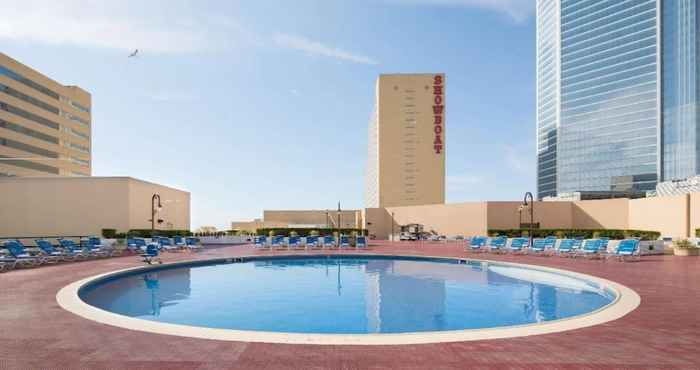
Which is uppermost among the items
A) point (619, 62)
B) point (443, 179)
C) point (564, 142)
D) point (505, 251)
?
point (619, 62)

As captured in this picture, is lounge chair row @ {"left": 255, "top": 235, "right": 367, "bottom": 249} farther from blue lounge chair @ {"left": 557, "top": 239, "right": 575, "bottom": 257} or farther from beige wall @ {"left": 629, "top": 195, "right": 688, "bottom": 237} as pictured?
beige wall @ {"left": 629, "top": 195, "right": 688, "bottom": 237}

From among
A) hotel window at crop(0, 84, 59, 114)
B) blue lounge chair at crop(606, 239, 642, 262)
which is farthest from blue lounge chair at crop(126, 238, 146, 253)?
hotel window at crop(0, 84, 59, 114)

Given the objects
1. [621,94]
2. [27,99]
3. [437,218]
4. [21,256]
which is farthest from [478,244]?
[621,94]

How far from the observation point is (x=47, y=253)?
15.6 meters

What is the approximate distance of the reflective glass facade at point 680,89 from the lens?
74.3 meters

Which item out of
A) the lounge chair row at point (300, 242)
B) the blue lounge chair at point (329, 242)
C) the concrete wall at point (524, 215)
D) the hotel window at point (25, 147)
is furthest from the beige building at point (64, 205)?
the hotel window at point (25, 147)

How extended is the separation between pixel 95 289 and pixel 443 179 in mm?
69378

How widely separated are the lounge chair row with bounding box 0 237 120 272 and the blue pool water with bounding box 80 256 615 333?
439 cm

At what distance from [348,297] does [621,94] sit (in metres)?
92.2

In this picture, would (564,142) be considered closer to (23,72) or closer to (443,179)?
(443,179)

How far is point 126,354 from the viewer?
4.95 meters

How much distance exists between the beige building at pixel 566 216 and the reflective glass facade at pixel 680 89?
63.7 meters

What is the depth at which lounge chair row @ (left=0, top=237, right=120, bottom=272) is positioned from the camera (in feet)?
46.1

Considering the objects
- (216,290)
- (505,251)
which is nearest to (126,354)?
(216,290)
